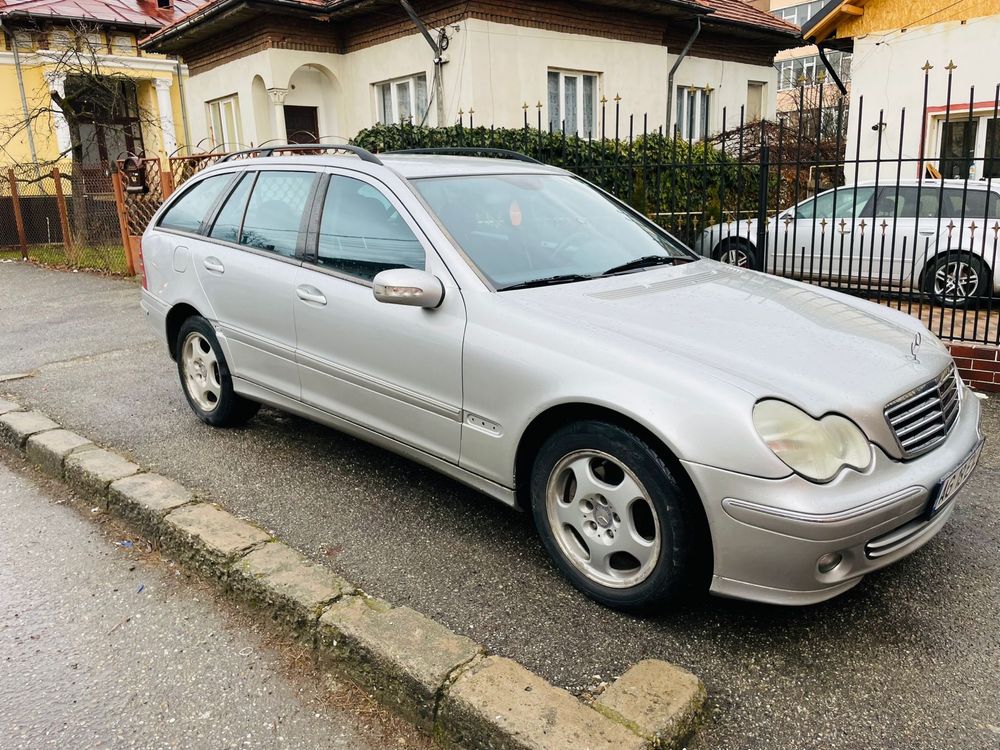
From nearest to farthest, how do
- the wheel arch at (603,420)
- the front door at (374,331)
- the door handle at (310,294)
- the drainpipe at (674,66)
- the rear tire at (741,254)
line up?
the wheel arch at (603,420)
the front door at (374,331)
the door handle at (310,294)
the rear tire at (741,254)
the drainpipe at (674,66)

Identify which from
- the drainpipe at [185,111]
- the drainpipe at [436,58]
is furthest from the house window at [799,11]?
the drainpipe at [436,58]

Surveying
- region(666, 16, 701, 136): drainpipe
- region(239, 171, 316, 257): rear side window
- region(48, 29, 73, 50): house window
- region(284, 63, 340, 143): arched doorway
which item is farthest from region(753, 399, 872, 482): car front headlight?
region(48, 29, 73, 50): house window

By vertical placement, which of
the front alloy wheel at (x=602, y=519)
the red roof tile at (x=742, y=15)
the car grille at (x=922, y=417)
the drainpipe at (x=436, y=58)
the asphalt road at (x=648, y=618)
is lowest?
the asphalt road at (x=648, y=618)

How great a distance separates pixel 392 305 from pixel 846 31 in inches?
566

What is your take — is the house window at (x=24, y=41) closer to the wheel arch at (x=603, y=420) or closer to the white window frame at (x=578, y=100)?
the white window frame at (x=578, y=100)

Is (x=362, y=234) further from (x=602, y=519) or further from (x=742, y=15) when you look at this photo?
(x=742, y=15)

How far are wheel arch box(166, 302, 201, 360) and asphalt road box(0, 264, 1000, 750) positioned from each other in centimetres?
53

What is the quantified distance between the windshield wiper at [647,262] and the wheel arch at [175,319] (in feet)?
8.67

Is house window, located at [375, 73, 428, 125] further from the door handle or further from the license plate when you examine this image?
the license plate

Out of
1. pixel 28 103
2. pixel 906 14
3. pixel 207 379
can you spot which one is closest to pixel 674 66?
pixel 906 14

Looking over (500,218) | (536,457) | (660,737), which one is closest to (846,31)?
(500,218)

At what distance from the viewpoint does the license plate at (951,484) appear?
2.76 metres

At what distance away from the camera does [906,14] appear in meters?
13.7

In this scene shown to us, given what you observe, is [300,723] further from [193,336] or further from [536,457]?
[193,336]
